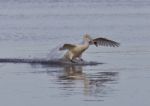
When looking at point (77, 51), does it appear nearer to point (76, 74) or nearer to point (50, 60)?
point (50, 60)

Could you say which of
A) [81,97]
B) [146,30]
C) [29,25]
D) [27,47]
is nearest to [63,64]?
[27,47]

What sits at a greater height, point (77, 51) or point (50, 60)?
point (77, 51)

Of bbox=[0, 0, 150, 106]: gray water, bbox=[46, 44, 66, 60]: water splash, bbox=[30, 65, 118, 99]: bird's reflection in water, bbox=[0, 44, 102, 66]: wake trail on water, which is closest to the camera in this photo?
bbox=[0, 0, 150, 106]: gray water

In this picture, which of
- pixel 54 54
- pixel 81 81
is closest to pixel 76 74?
pixel 81 81

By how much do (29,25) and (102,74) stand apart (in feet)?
70.1

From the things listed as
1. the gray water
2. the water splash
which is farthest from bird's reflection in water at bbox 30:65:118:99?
the water splash

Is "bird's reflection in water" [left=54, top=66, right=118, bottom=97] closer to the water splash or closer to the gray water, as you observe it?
the gray water

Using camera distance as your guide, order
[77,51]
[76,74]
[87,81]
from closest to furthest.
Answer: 1. [87,81]
2. [76,74]
3. [77,51]

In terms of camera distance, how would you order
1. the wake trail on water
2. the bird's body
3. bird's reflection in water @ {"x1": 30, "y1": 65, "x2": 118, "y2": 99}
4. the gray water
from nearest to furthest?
1. the gray water
2. bird's reflection in water @ {"x1": 30, "y1": 65, "x2": 118, "y2": 99}
3. the wake trail on water
4. the bird's body

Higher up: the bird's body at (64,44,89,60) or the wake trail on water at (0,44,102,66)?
the bird's body at (64,44,89,60)

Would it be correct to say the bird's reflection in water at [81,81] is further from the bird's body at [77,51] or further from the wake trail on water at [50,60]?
the bird's body at [77,51]

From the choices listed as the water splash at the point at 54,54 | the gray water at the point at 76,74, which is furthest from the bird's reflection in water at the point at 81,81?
the water splash at the point at 54,54

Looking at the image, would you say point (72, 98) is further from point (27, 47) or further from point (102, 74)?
point (27, 47)

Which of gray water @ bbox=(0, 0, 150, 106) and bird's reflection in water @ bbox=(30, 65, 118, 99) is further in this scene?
bird's reflection in water @ bbox=(30, 65, 118, 99)
